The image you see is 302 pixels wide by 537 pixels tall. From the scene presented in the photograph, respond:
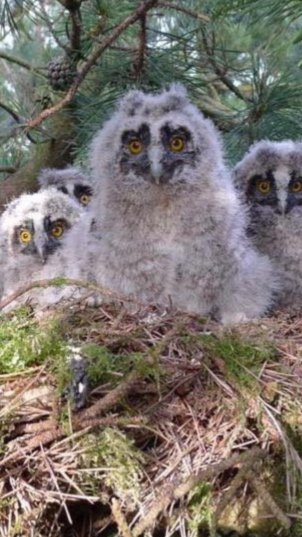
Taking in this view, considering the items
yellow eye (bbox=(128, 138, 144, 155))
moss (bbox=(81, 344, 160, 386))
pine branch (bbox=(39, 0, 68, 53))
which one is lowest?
moss (bbox=(81, 344, 160, 386))

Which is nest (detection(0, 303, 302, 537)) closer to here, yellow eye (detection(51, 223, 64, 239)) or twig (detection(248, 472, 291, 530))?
twig (detection(248, 472, 291, 530))

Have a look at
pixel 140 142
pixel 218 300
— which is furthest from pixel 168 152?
pixel 218 300

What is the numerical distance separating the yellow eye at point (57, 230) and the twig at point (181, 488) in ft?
6.25

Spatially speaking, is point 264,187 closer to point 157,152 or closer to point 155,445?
point 157,152

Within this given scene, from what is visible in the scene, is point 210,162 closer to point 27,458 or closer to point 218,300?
point 218,300

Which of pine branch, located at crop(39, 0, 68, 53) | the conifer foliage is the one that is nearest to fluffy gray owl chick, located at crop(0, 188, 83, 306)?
the conifer foliage

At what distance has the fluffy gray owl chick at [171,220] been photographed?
139 inches

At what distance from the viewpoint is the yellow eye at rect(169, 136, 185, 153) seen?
3.57 meters

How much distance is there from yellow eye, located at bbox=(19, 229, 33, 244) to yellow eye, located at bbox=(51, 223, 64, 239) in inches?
4.0

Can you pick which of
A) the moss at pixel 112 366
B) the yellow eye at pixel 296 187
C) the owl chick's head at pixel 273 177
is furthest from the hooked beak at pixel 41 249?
the moss at pixel 112 366

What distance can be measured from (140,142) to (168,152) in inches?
4.9

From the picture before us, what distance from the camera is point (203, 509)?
8.06ft

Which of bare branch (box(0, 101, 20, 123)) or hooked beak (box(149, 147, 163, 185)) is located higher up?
bare branch (box(0, 101, 20, 123))

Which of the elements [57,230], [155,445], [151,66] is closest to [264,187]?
[151,66]
